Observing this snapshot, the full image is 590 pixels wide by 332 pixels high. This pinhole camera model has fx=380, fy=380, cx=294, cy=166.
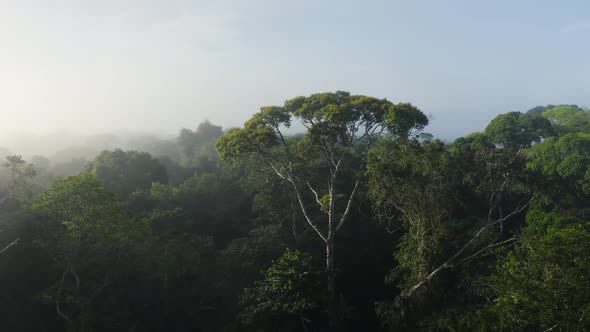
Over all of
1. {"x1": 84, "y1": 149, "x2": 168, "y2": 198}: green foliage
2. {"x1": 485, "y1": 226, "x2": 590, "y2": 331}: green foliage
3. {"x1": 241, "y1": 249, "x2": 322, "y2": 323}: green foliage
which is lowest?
{"x1": 241, "y1": 249, "x2": 322, "y2": 323}: green foliage

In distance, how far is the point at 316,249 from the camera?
18438 mm

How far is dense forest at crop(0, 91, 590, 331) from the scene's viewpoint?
9.71m

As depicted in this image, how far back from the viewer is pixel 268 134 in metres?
14.1

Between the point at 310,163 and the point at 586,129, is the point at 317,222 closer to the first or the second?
the point at 310,163

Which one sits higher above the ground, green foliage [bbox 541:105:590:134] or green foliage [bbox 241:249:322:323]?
green foliage [bbox 541:105:590:134]

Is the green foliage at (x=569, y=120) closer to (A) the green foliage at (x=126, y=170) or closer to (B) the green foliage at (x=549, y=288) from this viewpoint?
(B) the green foliage at (x=549, y=288)

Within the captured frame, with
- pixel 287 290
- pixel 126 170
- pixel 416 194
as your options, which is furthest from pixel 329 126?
pixel 126 170

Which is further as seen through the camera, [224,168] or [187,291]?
[224,168]

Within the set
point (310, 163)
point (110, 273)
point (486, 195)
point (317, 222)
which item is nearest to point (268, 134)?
point (310, 163)

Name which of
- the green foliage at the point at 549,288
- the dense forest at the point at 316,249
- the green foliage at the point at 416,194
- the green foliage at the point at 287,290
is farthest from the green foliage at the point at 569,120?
the green foliage at the point at 287,290

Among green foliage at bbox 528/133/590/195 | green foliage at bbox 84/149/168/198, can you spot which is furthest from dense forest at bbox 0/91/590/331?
green foliage at bbox 84/149/168/198

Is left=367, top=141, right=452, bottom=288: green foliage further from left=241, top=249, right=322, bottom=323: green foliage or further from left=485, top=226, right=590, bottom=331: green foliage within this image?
left=241, top=249, right=322, bottom=323: green foliage

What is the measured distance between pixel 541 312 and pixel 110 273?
13.5 m

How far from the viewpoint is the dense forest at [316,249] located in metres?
9.71
